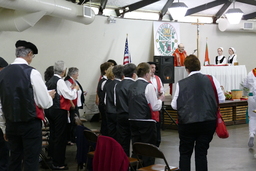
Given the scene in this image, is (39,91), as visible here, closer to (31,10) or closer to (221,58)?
(31,10)

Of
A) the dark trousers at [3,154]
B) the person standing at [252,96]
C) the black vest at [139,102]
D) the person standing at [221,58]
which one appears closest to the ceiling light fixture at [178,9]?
the person standing at [252,96]

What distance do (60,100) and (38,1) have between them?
303 centimetres

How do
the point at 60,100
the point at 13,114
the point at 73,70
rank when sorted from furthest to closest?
the point at 73,70
the point at 60,100
the point at 13,114

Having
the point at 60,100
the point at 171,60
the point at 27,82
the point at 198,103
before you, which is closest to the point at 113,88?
the point at 60,100

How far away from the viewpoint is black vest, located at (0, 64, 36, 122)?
3562 millimetres

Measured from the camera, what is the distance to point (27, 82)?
11.7 ft

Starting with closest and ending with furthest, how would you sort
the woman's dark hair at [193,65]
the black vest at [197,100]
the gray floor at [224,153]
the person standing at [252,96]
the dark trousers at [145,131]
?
the black vest at [197,100] < the woman's dark hair at [193,65] < the dark trousers at [145,131] < the gray floor at [224,153] < the person standing at [252,96]

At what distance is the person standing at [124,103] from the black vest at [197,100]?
2.77 feet

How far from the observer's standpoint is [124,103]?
4.96m

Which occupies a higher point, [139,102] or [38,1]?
[38,1]

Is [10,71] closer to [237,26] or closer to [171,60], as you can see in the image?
[171,60]

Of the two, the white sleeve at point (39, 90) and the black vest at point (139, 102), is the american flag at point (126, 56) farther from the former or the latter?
the white sleeve at point (39, 90)

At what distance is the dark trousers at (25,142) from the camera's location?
3615 mm

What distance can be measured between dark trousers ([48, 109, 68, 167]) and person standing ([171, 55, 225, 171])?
5.79ft
